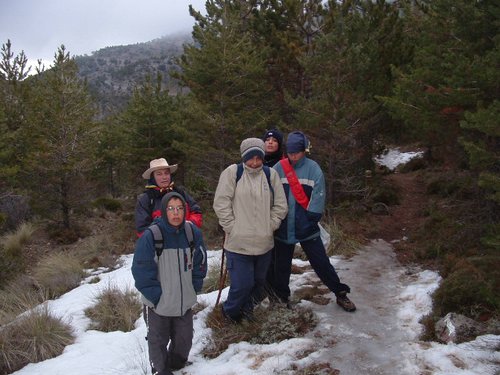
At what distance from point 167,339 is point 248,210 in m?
1.51

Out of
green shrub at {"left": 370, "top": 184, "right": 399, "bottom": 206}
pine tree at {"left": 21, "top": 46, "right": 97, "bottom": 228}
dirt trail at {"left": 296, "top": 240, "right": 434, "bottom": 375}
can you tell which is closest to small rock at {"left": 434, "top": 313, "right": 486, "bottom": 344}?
dirt trail at {"left": 296, "top": 240, "right": 434, "bottom": 375}

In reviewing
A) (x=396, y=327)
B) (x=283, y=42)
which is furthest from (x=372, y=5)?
(x=396, y=327)

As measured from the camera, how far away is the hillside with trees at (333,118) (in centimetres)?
650

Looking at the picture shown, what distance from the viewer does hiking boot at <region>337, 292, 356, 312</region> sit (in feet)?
16.4

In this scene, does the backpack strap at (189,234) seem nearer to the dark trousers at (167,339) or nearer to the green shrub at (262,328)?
the dark trousers at (167,339)

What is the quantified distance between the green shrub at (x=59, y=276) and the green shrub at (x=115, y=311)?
2613 millimetres

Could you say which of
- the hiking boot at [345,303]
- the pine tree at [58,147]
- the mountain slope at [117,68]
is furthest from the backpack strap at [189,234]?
the mountain slope at [117,68]

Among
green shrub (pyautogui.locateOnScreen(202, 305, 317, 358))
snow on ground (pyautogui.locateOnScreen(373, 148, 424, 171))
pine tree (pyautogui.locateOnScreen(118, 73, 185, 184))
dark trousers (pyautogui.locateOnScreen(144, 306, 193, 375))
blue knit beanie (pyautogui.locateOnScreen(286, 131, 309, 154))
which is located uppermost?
pine tree (pyautogui.locateOnScreen(118, 73, 185, 184))

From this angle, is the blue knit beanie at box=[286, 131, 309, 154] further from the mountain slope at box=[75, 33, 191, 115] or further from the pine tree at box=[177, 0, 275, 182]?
the mountain slope at box=[75, 33, 191, 115]

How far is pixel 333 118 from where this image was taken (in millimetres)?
9695

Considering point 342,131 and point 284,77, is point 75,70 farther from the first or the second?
point 342,131

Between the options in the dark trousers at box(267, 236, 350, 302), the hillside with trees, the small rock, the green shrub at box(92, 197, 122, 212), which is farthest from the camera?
the green shrub at box(92, 197, 122, 212)

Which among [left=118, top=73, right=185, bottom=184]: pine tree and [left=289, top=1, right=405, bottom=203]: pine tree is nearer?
[left=289, top=1, right=405, bottom=203]: pine tree

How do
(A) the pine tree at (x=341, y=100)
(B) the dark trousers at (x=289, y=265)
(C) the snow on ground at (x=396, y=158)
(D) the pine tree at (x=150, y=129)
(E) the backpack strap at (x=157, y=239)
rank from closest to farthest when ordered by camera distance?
1. (E) the backpack strap at (x=157, y=239)
2. (B) the dark trousers at (x=289, y=265)
3. (A) the pine tree at (x=341, y=100)
4. (D) the pine tree at (x=150, y=129)
5. (C) the snow on ground at (x=396, y=158)
